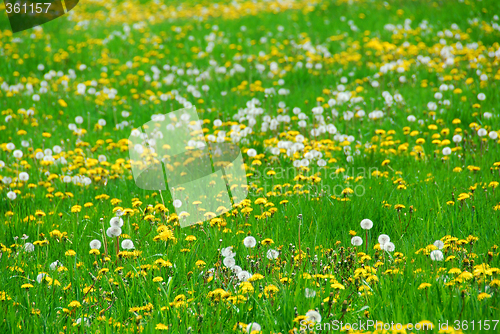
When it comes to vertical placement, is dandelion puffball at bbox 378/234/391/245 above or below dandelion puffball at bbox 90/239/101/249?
below

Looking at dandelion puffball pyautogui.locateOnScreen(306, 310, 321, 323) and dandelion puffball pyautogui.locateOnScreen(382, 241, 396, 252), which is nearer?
dandelion puffball pyautogui.locateOnScreen(306, 310, 321, 323)

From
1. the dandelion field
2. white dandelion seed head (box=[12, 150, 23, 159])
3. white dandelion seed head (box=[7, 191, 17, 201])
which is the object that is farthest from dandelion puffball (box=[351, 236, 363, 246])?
white dandelion seed head (box=[12, 150, 23, 159])

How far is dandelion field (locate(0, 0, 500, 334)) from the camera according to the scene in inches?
104

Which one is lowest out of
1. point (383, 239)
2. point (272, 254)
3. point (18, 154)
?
point (18, 154)

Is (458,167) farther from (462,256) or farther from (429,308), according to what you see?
(429,308)

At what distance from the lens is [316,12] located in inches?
512

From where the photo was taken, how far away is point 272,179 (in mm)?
4969

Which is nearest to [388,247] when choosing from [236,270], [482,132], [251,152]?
[236,270]

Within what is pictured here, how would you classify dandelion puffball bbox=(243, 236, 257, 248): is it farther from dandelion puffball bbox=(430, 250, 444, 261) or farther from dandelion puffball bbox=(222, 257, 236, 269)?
dandelion puffball bbox=(430, 250, 444, 261)

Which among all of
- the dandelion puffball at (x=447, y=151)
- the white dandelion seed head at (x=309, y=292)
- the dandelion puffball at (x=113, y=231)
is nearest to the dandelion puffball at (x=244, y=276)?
the white dandelion seed head at (x=309, y=292)

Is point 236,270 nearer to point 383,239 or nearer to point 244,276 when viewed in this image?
point 244,276

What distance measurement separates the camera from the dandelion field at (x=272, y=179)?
2.65 m

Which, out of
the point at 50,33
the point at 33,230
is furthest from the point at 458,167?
the point at 50,33

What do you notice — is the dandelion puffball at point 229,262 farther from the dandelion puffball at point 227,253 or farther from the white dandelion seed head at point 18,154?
the white dandelion seed head at point 18,154
